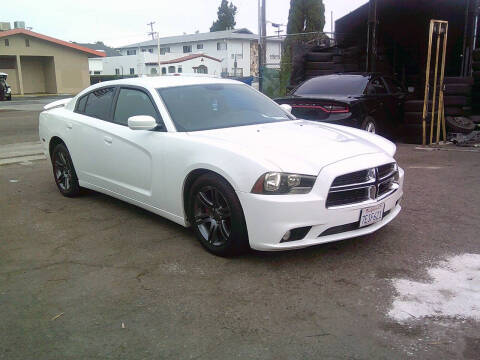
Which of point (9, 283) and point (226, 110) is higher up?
point (226, 110)

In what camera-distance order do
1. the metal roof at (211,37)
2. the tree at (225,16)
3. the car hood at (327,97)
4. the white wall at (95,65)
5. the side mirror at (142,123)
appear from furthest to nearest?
the tree at (225,16)
the metal roof at (211,37)
the white wall at (95,65)
the car hood at (327,97)
the side mirror at (142,123)

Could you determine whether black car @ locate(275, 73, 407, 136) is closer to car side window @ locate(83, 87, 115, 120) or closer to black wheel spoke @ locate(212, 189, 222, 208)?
car side window @ locate(83, 87, 115, 120)

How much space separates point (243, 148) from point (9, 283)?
6.91 feet

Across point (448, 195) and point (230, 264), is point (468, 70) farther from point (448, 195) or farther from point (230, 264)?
point (230, 264)

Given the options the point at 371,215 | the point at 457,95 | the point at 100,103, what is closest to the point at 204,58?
the point at 457,95

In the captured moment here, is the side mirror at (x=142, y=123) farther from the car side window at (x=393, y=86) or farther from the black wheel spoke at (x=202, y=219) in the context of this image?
the car side window at (x=393, y=86)

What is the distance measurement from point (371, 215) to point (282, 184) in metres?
0.85

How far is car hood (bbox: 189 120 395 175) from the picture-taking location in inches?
151

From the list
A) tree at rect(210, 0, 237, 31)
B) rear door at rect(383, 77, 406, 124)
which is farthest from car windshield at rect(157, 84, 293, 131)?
tree at rect(210, 0, 237, 31)

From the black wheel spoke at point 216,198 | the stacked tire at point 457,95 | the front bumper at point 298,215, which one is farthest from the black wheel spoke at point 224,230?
the stacked tire at point 457,95

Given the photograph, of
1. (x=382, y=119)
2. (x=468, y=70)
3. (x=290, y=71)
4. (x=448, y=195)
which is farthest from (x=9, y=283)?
(x=290, y=71)

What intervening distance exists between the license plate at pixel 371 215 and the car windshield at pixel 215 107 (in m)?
1.53

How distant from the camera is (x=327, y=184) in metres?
3.75

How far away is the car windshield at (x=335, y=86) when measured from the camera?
930 cm
